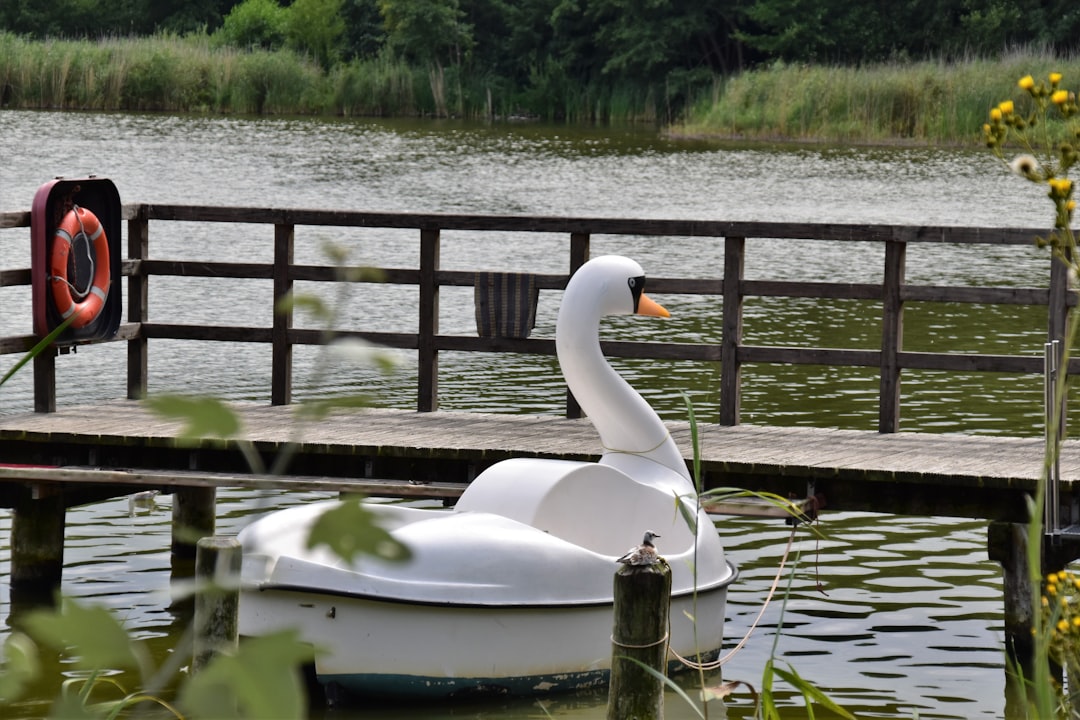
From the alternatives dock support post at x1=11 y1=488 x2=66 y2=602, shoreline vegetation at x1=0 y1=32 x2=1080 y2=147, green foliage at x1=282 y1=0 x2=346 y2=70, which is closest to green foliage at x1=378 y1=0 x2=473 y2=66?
shoreline vegetation at x1=0 y1=32 x2=1080 y2=147

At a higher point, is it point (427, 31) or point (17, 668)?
point (427, 31)

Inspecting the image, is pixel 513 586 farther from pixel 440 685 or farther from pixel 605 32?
pixel 605 32

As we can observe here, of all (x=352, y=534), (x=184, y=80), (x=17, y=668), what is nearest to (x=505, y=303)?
(x=17, y=668)

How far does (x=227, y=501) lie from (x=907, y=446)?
3.61m

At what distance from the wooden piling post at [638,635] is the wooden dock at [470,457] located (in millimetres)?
2144

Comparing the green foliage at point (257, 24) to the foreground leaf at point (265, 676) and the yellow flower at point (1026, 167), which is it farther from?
the foreground leaf at point (265, 676)

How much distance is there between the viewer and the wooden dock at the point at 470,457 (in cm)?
654

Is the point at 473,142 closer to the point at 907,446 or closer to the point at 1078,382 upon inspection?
the point at 1078,382

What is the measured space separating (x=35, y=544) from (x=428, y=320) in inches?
81.5

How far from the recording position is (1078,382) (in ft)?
43.7

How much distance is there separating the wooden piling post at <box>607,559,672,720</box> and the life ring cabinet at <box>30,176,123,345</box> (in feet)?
12.6

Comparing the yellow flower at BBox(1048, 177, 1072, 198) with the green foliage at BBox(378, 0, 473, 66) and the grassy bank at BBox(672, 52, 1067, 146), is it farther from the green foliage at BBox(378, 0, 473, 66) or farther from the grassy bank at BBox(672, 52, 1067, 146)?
the green foliage at BBox(378, 0, 473, 66)

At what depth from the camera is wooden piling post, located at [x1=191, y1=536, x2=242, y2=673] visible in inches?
39.3

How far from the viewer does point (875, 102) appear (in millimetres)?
39500
